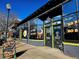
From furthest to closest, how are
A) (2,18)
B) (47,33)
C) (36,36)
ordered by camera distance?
1. (2,18)
2. (36,36)
3. (47,33)

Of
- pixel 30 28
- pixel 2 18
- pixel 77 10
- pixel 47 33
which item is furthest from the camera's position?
pixel 2 18

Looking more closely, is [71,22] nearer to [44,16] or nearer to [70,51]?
[70,51]

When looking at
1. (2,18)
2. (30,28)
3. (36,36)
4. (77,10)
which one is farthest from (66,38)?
(2,18)

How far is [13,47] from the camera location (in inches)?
550

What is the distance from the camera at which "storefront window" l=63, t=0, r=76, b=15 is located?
1427cm

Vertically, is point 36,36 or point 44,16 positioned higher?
point 44,16

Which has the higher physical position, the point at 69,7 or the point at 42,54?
the point at 69,7

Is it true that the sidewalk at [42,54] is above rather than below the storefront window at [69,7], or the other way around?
below

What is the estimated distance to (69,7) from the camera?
1489 centimetres

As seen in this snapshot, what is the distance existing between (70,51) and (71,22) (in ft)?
6.57

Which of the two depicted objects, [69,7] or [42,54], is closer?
[69,7]

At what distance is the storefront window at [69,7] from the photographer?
14.3 metres

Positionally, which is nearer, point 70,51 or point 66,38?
point 70,51

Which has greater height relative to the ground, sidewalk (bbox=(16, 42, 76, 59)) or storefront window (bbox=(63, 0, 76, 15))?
storefront window (bbox=(63, 0, 76, 15))
